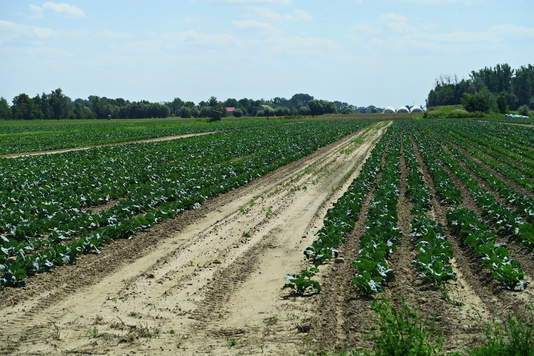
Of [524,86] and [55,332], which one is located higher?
[524,86]

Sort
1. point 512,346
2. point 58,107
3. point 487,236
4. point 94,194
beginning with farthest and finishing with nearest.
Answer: point 58,107
point 94,194
point 487,236
point 512,346

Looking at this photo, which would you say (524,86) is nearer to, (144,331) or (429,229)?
(429,229)

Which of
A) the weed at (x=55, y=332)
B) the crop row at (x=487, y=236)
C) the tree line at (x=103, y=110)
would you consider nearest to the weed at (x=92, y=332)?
the weed at (x=55, y=332)

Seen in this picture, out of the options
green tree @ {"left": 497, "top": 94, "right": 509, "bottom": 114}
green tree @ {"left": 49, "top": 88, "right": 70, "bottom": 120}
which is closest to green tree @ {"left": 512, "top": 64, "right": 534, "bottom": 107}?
green tree @ {"left": 497, "top": 94, "right": 509, "bottom": 114}

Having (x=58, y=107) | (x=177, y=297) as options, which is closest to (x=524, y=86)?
(x=58, y=107)

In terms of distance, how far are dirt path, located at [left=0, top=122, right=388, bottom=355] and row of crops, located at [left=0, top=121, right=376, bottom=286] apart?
42 cm

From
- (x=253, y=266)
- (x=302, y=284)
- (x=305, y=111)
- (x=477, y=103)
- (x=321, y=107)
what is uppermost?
(x=477, y=103)

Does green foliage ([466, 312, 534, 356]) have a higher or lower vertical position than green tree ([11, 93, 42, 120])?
lower

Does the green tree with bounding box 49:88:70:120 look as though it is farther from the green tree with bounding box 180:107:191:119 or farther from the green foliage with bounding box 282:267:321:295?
the green foliage with bounding box 282:267:321:295

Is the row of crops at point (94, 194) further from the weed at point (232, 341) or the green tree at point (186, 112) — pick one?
the green tree at point (186, 112)

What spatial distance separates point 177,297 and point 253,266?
2.14 metres

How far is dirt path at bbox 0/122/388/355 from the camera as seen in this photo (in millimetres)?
7211

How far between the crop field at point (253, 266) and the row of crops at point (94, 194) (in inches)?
2.3

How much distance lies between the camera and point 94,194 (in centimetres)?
1734
